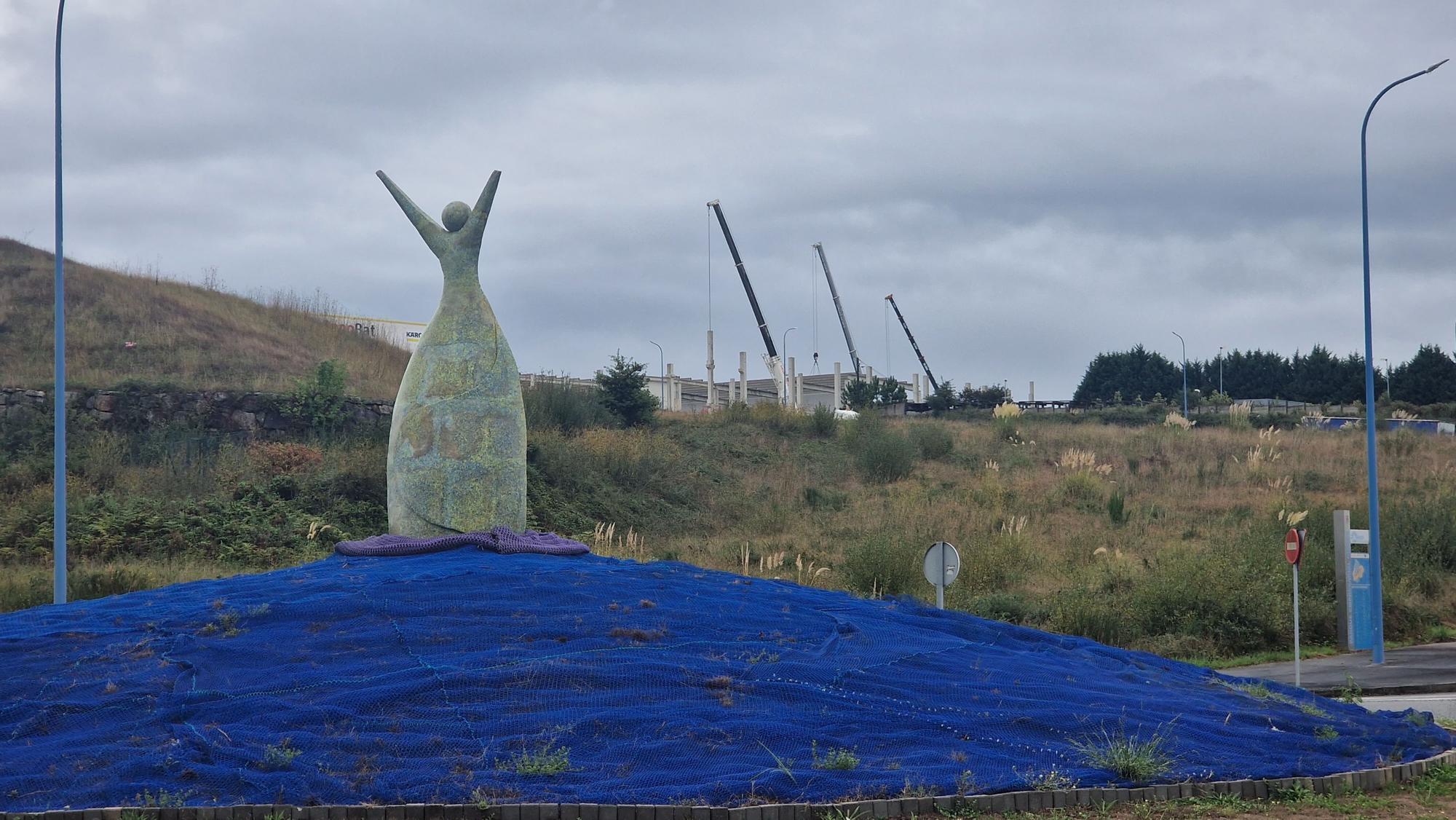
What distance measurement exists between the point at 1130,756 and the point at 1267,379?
263 ft

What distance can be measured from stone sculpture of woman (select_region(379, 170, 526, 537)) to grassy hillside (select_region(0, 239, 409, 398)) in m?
19.5

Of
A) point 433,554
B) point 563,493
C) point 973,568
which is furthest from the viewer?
point 563,493

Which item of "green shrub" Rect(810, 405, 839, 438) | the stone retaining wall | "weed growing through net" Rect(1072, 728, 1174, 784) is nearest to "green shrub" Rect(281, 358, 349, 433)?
the stone retaining wall

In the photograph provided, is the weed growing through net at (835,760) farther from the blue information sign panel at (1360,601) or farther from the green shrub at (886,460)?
the green shrub at (886,460)

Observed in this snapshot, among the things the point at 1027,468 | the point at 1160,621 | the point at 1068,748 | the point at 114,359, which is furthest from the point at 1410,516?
the point at 114,359

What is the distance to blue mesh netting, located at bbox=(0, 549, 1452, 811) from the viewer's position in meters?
9.48

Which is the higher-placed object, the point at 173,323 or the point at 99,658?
the point at 173,323

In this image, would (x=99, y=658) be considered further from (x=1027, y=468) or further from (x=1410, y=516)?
(x=1027, y=468)

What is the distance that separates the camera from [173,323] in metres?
41.9

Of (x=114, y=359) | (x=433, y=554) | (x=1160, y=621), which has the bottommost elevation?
(x=1160, y=621)

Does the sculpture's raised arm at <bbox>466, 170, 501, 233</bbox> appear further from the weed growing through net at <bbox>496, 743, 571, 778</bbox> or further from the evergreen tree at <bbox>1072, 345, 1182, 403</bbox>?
the evergreen tree at <bbox>1072, 345, 1182, 403</bbox>

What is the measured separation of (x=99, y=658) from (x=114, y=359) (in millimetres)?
28159

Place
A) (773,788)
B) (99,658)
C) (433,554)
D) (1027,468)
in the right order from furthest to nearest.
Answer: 1. (1027,468)
2. (433,554)
3. (99,658)
4. (773,788)

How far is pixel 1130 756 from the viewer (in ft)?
33.6
